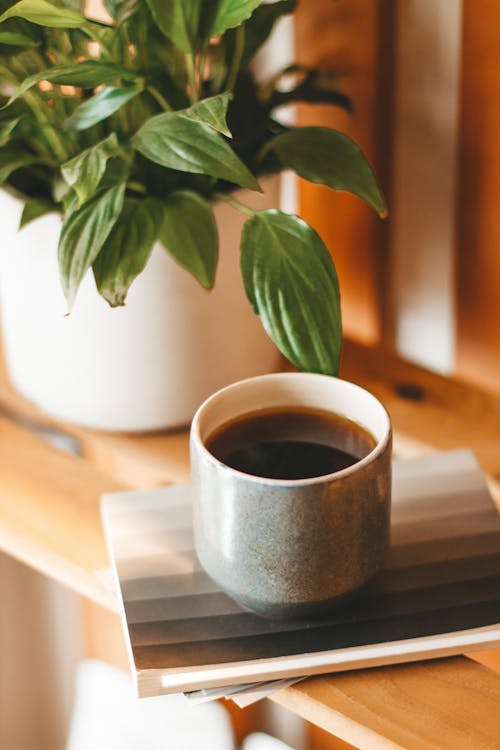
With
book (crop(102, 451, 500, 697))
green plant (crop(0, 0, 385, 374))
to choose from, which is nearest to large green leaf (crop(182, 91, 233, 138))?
green plant (crop(0, 0, 385, 374))

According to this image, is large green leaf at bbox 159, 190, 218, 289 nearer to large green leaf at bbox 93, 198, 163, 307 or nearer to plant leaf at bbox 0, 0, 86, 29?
large green leaf at bbox 93, 198, 163, 307

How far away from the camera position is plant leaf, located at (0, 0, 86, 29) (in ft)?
1.77

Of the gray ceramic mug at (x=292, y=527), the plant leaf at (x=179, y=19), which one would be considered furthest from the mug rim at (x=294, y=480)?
the plant leaf at (x=179, y=19)

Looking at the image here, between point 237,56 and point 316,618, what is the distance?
35 cm

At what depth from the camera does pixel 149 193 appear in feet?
2.21

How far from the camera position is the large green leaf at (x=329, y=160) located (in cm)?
62

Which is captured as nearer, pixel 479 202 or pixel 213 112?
pixel 213 112

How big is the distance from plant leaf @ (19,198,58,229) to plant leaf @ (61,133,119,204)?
7 centimetres

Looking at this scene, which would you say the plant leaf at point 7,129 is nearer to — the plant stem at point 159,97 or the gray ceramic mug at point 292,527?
the plant stem at point 159,97

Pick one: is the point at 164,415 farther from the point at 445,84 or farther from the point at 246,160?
the point at 445,84

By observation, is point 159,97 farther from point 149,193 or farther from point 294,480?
point 294,480

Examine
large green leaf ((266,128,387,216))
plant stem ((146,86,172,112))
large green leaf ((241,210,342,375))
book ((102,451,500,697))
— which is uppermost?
plant stem ((146,86,172,112))

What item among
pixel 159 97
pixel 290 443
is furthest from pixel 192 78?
pixel 290 443

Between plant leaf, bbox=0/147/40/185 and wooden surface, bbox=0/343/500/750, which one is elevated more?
plant leaf, bbox=0/147/40/185
